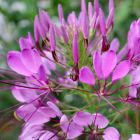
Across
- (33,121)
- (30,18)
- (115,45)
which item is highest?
(30,18)

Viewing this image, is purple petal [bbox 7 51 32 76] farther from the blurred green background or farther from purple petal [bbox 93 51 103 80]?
the blurred green background

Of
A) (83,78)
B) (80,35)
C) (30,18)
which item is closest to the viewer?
(83,78)

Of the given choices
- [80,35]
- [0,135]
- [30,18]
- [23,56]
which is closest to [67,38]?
[80,35]

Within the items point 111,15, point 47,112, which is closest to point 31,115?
point 47,112

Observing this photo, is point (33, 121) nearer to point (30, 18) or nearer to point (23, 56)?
point (23, 56)

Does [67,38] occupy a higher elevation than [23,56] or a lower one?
higher

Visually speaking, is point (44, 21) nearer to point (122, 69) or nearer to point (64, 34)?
point (64, 34)

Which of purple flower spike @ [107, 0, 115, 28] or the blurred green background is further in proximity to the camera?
the blurred green background

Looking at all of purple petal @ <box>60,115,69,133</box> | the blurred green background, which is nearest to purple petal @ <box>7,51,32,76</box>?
purple petal @ <box>60,115,69,133</box>
